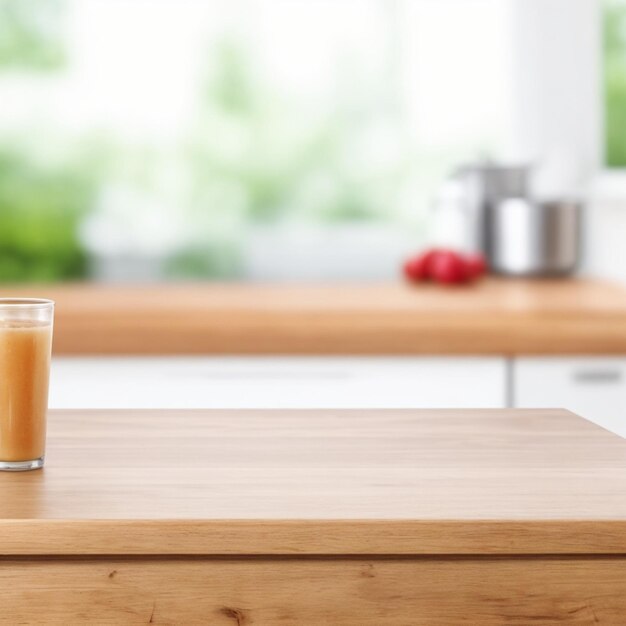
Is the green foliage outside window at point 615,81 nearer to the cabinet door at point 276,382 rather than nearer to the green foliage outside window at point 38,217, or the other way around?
the cabinet door at point 276,382

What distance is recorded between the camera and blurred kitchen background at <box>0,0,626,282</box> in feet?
9.87

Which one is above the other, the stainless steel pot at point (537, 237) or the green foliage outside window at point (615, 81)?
the green foliage outside window at point (615, 81)

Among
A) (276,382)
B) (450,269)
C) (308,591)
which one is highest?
(450,269)

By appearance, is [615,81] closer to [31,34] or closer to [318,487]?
[31,34]

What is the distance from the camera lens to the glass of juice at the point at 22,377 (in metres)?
1.04

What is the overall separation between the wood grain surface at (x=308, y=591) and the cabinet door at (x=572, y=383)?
4.44 feet

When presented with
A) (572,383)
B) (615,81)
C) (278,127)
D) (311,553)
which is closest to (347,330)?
(572,383)

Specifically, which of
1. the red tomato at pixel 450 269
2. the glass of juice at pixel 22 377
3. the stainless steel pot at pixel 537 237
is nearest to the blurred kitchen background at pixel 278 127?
the stainless steel pot at pixel 537 237

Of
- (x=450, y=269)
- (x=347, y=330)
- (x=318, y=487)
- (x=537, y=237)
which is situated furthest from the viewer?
(x=537, y=237)

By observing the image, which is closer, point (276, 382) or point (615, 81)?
point (276, 382)

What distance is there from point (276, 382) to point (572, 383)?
1.84ft

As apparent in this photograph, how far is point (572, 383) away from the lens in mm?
2295

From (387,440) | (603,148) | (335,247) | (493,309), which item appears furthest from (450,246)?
(387,440)

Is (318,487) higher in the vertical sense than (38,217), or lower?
lower
